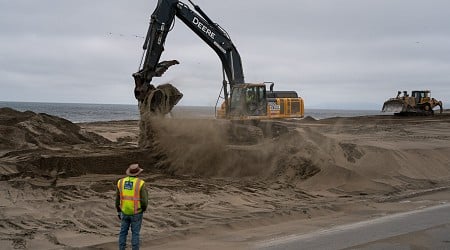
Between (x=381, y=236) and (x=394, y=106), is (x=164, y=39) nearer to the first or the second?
(x=381, y=236)

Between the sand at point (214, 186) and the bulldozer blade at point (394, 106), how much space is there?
78.1 feet

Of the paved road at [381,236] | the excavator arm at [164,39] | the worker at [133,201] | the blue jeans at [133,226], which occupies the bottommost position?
the paved road at [381,236]

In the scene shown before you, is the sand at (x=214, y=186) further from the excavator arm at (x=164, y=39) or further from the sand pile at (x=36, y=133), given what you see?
the excavator arm at (x=164, y=39)

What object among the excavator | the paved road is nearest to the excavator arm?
the excavator

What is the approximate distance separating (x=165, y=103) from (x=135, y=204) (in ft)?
30.8

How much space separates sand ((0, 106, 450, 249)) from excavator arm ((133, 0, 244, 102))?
1.73 m

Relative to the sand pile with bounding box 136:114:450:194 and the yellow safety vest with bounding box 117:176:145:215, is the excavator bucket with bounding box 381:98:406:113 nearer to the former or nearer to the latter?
the sand pile with bounding box 136:114:450:194

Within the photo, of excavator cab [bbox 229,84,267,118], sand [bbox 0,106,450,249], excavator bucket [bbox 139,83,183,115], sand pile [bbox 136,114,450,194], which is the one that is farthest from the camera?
excavator cab [bbox 229,84,267,118]

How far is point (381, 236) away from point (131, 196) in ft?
13.7

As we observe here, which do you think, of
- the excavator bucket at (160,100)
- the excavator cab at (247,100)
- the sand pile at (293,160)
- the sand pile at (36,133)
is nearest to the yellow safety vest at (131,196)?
→ the sand pile at (293,160)

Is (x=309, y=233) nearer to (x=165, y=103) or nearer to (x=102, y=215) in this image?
(x=102, y=215)

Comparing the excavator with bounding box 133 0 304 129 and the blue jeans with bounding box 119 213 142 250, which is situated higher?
the excavator with bounding box 133 0 304 129

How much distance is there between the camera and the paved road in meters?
7.87

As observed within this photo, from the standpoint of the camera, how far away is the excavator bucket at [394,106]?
41.9 meters
